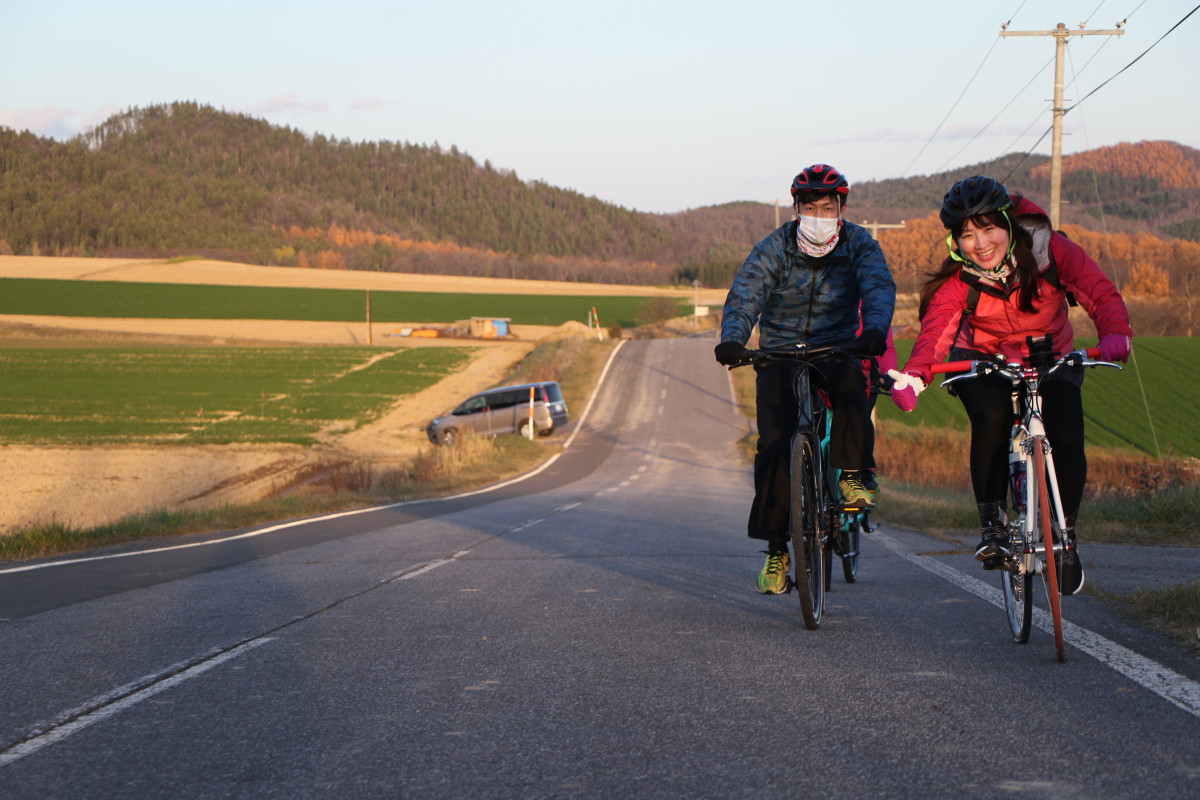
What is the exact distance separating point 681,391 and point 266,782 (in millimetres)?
49524

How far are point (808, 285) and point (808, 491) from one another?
45.7 inches

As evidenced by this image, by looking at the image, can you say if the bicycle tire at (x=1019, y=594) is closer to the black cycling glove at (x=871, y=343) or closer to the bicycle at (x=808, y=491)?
the bicycle at (x=808, y=491)

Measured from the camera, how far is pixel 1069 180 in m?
32.5

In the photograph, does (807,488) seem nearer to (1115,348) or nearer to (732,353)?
(732,353)

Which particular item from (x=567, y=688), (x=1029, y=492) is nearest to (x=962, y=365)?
(x=1029, y=492)

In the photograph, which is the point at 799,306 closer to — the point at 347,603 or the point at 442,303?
the point at 347,603

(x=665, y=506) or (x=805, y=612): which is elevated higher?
(x=805, y=612)

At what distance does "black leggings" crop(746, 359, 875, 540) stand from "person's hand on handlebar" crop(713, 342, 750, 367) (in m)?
0.12

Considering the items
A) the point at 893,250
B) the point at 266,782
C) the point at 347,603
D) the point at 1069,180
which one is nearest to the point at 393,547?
the point at 347,603

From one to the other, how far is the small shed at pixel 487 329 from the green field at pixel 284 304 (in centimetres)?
888

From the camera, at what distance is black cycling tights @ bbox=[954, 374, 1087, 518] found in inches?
191

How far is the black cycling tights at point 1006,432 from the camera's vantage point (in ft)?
15.9

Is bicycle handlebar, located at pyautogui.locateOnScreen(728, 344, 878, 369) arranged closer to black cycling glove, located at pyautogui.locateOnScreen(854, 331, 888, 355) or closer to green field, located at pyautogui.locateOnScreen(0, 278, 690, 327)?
black cycling glove, located at pyautogui.locateOnScreen(854, 331, 888, 355)

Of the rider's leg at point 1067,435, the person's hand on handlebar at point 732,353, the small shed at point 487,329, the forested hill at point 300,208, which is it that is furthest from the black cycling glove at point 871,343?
the small shed at point 487,329
